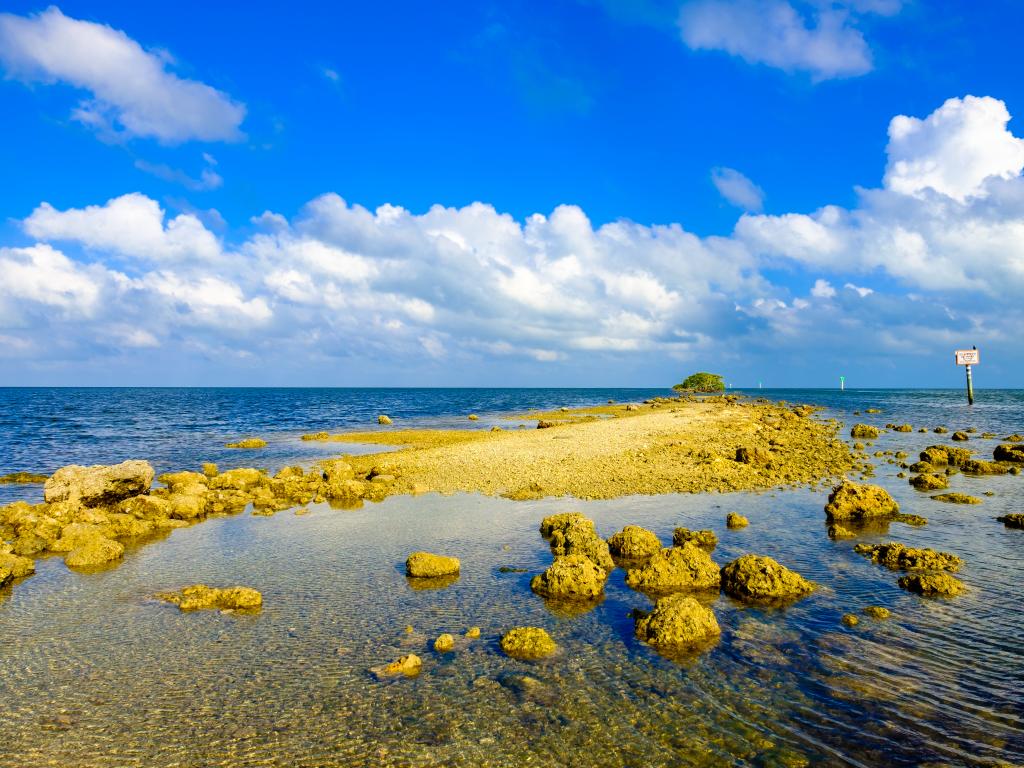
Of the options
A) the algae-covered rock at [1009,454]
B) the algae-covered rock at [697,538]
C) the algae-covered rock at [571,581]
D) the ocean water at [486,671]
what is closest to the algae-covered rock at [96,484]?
the ocean water at [486,671]

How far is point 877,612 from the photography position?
11820 mm

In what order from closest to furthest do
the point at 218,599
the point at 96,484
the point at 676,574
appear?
the point at 218,599 < the point at 676,574 < the point at 96,484

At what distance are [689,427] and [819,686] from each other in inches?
1642

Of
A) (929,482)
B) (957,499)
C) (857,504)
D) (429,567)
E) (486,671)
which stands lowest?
(486,671)

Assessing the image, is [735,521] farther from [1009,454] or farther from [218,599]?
[1009,454]

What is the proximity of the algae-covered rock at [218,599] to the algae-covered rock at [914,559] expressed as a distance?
15.9 meters

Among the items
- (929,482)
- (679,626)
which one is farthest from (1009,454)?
(679,626)

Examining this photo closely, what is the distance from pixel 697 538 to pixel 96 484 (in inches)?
943

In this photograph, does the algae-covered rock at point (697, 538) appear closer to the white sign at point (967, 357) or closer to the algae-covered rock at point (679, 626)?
the algae-covered rock at point (679, 626)

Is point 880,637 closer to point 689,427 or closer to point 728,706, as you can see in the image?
point 728,706

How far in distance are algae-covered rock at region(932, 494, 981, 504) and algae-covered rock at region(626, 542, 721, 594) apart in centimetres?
1499

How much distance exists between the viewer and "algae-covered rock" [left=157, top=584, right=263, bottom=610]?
13.1m

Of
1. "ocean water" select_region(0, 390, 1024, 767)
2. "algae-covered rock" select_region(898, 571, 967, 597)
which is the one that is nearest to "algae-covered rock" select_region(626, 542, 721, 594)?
"ocean water" select_region(0, 390, 1024, 767)

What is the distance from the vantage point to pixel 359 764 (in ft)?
24.8
